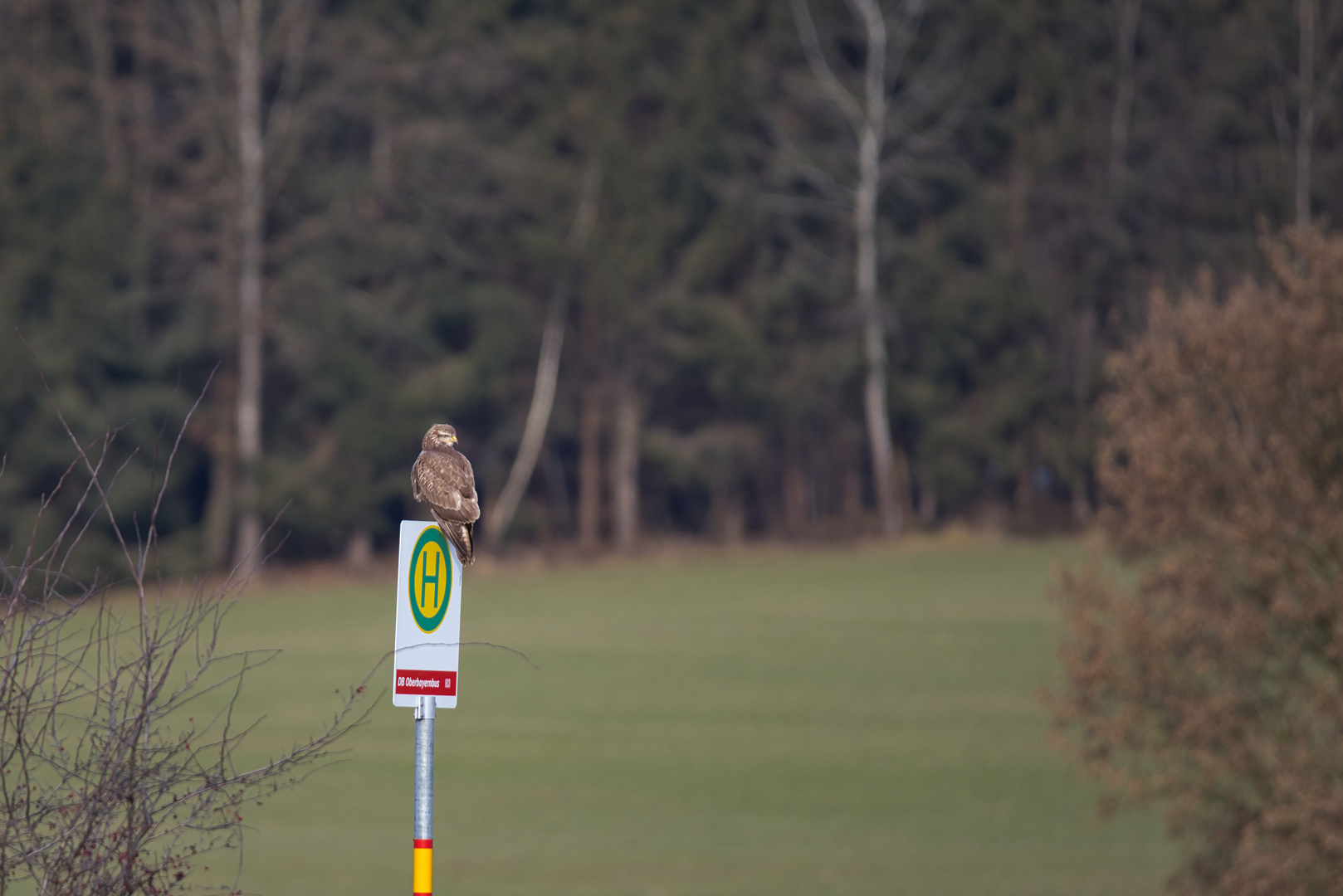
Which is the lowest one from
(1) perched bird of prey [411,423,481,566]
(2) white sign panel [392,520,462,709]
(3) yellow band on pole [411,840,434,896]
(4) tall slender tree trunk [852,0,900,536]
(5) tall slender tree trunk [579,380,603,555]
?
(3) yellow band on pole [411,840,434,896]

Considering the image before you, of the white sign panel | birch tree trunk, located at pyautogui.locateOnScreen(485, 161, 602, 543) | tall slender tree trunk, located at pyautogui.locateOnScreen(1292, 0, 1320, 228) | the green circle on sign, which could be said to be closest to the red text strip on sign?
the white sign panel

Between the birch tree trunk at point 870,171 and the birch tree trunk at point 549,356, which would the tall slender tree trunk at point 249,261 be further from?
the birch tree trunk at point 870,171

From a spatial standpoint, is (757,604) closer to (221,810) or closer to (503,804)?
(503,804)

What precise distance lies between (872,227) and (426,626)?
1666 inches

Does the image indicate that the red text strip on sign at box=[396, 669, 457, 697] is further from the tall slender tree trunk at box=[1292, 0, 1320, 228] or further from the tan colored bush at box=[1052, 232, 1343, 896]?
the tall slender tree trunk at box=[1292, 0, 1320, 228]

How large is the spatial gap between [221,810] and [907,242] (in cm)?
4354

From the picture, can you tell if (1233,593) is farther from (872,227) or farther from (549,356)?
(872,227)

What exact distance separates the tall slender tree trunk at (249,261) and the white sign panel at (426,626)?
3611 centimetres

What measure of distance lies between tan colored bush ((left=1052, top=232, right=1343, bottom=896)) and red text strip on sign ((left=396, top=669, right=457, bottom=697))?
11.0m

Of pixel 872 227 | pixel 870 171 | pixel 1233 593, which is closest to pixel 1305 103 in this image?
pixel 870 171

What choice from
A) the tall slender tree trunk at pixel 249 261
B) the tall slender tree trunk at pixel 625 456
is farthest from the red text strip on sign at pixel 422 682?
the tall slender tree trunk at pixel 625 456

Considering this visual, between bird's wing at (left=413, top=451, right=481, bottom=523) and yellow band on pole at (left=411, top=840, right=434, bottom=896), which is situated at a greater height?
bird's wing at (left=413, top=451, right=481, bottom=523)

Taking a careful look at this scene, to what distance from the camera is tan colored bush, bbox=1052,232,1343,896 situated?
14.2m

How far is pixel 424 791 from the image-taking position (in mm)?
4273
